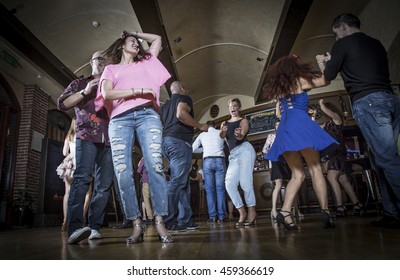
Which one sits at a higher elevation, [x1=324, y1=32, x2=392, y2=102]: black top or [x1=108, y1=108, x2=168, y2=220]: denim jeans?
[x1=324, y1=32, x2=392, y2=102]: black top

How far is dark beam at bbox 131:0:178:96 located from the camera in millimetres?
2886

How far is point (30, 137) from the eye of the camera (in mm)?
3582

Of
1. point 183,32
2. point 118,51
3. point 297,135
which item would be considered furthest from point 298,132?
point 183,32

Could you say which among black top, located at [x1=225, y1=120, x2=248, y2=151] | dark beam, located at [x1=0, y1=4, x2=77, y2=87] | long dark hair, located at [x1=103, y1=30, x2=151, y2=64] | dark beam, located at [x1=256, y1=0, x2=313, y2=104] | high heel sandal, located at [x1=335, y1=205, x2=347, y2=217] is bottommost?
high heel sandal, located at [x1=335, y1=205, x2=347, y2=217]

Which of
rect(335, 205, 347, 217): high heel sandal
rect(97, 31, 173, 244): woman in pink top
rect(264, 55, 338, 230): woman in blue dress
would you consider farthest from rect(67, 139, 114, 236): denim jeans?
rect(335, 205, 347, 217): high heel sandal

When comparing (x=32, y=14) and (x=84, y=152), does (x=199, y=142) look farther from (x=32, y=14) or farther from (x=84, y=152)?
(x=32, y=14)

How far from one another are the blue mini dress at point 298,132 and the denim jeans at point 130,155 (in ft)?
2.15

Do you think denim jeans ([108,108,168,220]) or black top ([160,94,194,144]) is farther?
black top ([160,94,194,144])

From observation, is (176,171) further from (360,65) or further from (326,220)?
(360,65)

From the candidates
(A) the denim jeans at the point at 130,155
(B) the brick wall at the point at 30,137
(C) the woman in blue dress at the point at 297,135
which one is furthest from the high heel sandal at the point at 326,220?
(B) the brick wall at the point at 30,137

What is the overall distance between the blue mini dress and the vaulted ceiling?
872mm

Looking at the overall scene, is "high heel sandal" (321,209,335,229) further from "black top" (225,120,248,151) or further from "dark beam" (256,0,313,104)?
"dark beam" (256,0,313,104)
